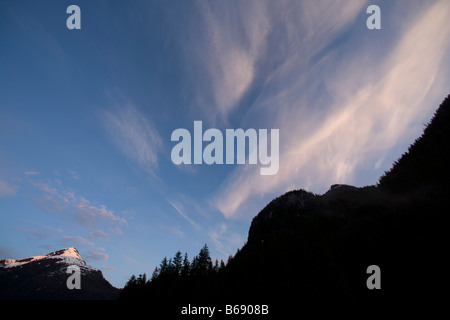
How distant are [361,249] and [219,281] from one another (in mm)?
38412

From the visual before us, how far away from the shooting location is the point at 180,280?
218ft

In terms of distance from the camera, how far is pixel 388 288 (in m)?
21.8

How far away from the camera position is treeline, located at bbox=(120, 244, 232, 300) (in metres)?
57.5

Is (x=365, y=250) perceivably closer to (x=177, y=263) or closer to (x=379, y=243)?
(x=379, y=243)

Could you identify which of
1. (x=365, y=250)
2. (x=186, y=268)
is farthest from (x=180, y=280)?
(x=365, y=250)

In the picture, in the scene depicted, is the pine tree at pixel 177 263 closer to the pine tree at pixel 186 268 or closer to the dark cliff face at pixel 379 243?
the pine tree at pixel 186 268

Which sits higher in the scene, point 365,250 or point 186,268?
point 365,250

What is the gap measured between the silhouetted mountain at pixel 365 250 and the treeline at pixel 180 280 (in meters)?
0.51

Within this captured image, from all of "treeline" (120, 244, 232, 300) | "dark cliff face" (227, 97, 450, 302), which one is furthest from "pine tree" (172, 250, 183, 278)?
"dark cliff face" (227, 97, 450, 302)

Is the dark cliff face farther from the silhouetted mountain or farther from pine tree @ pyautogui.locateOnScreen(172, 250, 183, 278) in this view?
pine tree @ pyautogui.locateOnScreen(172, 250, 183, 278)

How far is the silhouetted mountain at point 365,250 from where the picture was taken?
2245 centimetres

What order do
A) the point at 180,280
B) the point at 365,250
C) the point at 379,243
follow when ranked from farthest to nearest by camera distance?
the point at 180,280 → the point at 365,250 → the point at 379,243

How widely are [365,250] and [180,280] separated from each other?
57679 mm
